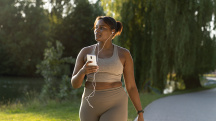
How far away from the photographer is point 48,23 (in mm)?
36969

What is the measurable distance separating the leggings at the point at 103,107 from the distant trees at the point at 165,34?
37.5 feet

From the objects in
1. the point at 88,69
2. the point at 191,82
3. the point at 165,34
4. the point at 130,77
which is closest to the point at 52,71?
the point at 165,34

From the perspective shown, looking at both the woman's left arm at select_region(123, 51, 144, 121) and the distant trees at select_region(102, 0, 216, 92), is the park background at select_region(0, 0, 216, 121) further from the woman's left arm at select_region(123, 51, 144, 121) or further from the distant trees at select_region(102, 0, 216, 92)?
the woman's left arm at select_region(123, 51, 144, 121)

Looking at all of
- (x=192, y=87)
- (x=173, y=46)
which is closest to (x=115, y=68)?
(x=173, y=46)

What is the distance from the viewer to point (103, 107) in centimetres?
233

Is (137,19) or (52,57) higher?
(137,19)

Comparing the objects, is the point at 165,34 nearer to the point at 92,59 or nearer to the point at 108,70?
Result: the point at 108,70

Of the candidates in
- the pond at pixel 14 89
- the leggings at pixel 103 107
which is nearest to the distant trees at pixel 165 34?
the pond at pixel 14 89

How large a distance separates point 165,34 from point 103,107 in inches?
470

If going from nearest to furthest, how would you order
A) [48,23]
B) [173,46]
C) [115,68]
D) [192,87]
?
[115,68] < [173,46] < [192,87] < [48,23]

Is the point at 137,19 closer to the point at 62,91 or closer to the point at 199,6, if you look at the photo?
the point at 199,6

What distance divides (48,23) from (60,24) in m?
1.56

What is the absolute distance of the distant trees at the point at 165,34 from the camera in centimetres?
1362

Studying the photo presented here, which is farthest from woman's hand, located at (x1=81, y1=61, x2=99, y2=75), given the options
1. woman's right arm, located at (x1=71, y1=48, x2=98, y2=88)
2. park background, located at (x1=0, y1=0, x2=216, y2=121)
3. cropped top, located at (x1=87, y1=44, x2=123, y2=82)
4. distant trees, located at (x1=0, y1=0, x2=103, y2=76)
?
distant trees, located at (x1=0, y1=0, x2=103, y2=76)
